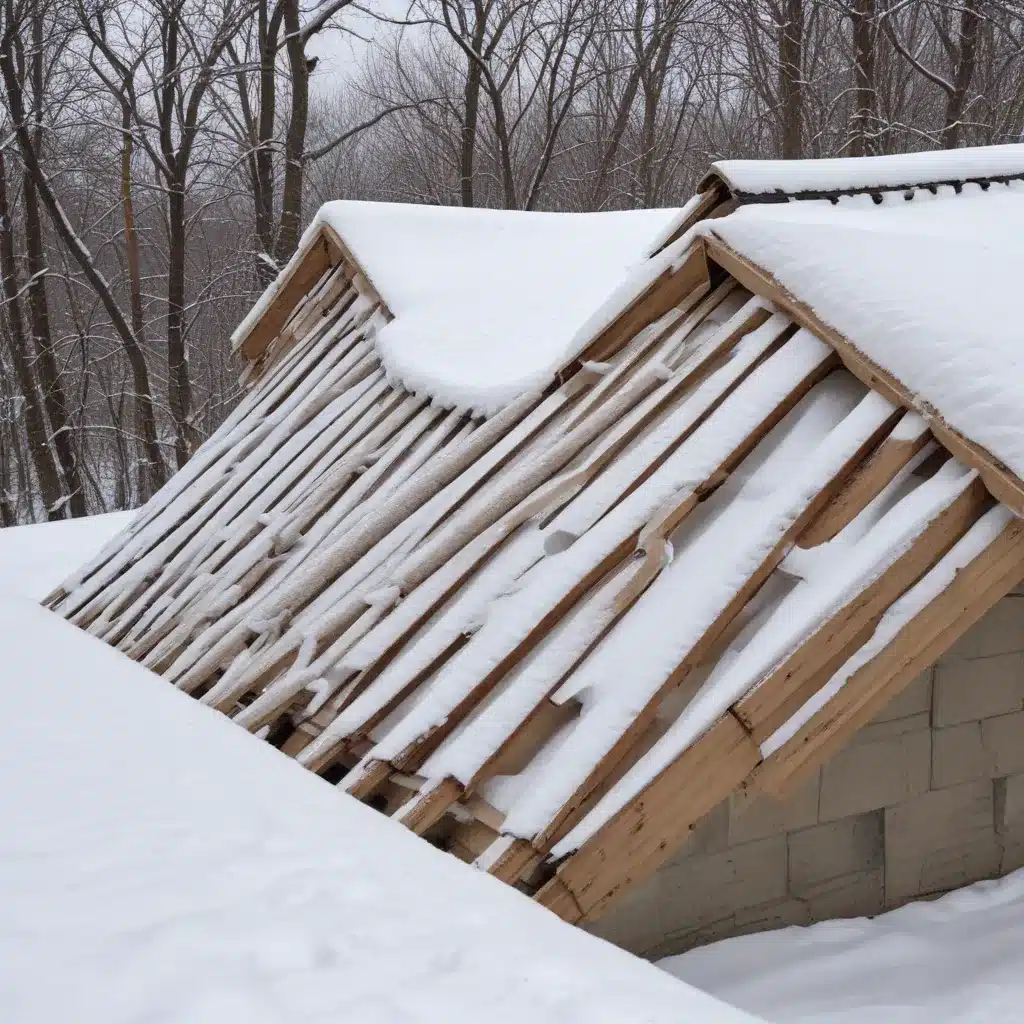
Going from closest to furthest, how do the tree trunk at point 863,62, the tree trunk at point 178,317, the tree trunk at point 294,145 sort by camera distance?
the tree trunk at point 863,62, the tree trunk at point 294,145, the tree trunk at point 178,317

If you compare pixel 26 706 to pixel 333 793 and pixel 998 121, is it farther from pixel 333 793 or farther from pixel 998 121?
pixel 998 121

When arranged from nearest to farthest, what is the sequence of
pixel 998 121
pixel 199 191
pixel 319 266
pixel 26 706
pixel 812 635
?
1. pixel 812 635
2. pixel 26 706
3. pixel 319 266
4. pixel 998 121
5. pixel 199 191

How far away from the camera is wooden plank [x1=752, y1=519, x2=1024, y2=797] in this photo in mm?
2666

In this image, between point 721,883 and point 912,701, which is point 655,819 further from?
point 912,701

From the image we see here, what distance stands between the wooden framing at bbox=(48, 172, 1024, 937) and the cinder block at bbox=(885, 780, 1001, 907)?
1158 mm

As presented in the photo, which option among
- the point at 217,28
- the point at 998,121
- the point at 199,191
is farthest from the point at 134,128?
the point at 998,121

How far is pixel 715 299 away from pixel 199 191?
814 inches

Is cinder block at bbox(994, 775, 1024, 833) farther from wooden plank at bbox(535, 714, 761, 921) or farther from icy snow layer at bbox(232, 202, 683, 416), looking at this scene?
icy snow layer at bbox(232, 202, 683, 416)

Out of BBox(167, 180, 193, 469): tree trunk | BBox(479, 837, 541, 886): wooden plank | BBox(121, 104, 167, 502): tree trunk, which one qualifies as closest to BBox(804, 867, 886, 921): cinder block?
BBox(479, 837, 541, 886): wooden plank

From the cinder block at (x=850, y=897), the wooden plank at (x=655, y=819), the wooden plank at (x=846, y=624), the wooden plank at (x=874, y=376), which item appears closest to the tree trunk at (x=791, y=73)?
the wooden plank at (x=874, y=376)

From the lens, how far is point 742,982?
308cm

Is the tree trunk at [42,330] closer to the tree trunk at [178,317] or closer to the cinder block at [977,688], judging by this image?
the tree trunk at [178,317]

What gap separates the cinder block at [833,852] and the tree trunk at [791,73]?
1223 centimetres

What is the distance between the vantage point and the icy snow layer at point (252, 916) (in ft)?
6.34
